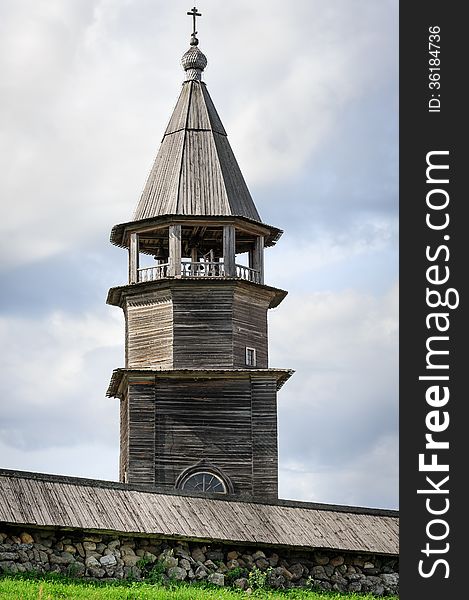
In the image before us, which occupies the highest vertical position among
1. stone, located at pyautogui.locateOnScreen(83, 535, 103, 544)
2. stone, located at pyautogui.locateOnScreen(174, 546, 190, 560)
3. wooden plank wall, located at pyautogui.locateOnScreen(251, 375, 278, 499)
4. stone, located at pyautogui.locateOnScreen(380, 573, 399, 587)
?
wooden plank wall, located at pyautogui.locateOnScreen(251, 375, 278, 499)

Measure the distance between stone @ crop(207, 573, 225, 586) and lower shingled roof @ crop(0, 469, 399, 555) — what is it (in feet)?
2.52

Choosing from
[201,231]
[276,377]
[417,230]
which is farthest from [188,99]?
[417,230]

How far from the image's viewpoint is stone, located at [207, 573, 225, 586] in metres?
27.1

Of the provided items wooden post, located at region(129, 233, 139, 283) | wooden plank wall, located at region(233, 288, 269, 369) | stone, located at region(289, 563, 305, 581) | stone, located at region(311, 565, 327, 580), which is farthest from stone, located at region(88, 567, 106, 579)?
wooden post, located at region(129, 233, 139, 283)

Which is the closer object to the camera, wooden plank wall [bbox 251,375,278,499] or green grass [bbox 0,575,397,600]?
green grass [bbox 0,575,397,600]

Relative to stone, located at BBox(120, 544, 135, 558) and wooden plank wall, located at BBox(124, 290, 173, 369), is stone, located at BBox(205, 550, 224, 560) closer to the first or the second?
stone, located at BBox(120, 544, 135, 558)

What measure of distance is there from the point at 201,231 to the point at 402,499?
2044 centimetres

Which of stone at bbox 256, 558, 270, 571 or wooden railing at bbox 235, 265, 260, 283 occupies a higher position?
wooden railing at bbox 235, 265, 260, 283

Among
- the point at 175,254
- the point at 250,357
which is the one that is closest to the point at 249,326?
the point at 250,357

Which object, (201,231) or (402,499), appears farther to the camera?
(201,231)

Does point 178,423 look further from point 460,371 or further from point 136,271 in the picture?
point 460,371

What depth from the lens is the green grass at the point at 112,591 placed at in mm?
23078

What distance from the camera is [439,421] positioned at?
18.5 metres

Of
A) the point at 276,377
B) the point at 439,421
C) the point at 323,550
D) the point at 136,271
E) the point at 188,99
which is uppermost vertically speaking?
the point at 188,99
